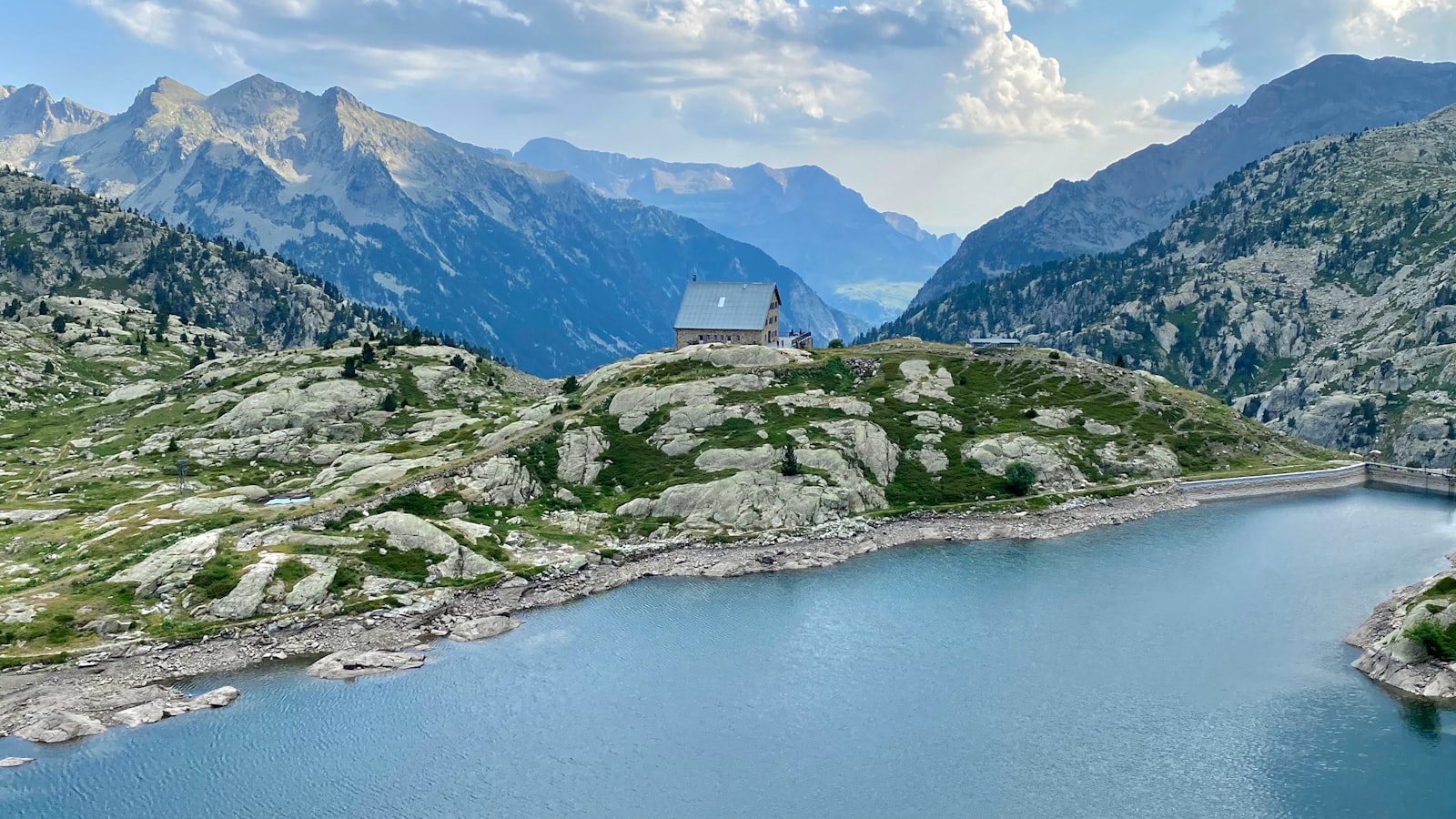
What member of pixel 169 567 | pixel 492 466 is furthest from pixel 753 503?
pixel 169 567

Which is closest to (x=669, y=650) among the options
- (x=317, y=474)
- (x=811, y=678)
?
(x=811, y=678)

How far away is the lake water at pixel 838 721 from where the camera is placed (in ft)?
238

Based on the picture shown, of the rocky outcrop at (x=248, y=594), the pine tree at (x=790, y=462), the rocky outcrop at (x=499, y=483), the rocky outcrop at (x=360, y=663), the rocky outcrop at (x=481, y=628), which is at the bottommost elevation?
the rocky outcrop at (x=360, y=663)

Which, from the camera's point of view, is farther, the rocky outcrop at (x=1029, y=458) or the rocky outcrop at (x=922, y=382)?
the rocky outcrop at (x=922, y=382)

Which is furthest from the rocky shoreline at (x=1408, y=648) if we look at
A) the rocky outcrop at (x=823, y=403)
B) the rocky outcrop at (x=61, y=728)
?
the rocky outcrop at (x=61, y=728)

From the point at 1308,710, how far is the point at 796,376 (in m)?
108

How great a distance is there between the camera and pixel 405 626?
104312mm

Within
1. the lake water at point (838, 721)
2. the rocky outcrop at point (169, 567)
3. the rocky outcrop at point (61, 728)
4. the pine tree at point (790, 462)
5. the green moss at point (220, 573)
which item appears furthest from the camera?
the pine tree at point (790, 462)

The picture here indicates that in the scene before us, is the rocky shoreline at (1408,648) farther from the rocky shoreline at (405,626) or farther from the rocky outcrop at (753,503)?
the rocky outcrop at (753,503)

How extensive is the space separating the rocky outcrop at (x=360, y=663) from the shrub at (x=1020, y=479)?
309 ft

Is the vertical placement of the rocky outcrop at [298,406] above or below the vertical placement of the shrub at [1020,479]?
above

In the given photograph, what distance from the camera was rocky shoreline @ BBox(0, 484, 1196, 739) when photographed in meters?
87.3

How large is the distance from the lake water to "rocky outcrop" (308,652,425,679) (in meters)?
1.89

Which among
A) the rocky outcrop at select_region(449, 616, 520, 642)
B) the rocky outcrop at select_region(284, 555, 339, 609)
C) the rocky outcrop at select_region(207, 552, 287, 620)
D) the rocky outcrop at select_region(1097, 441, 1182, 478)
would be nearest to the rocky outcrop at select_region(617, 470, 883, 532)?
the rocky outcrop at select_region(449, 616, 520, 642)
